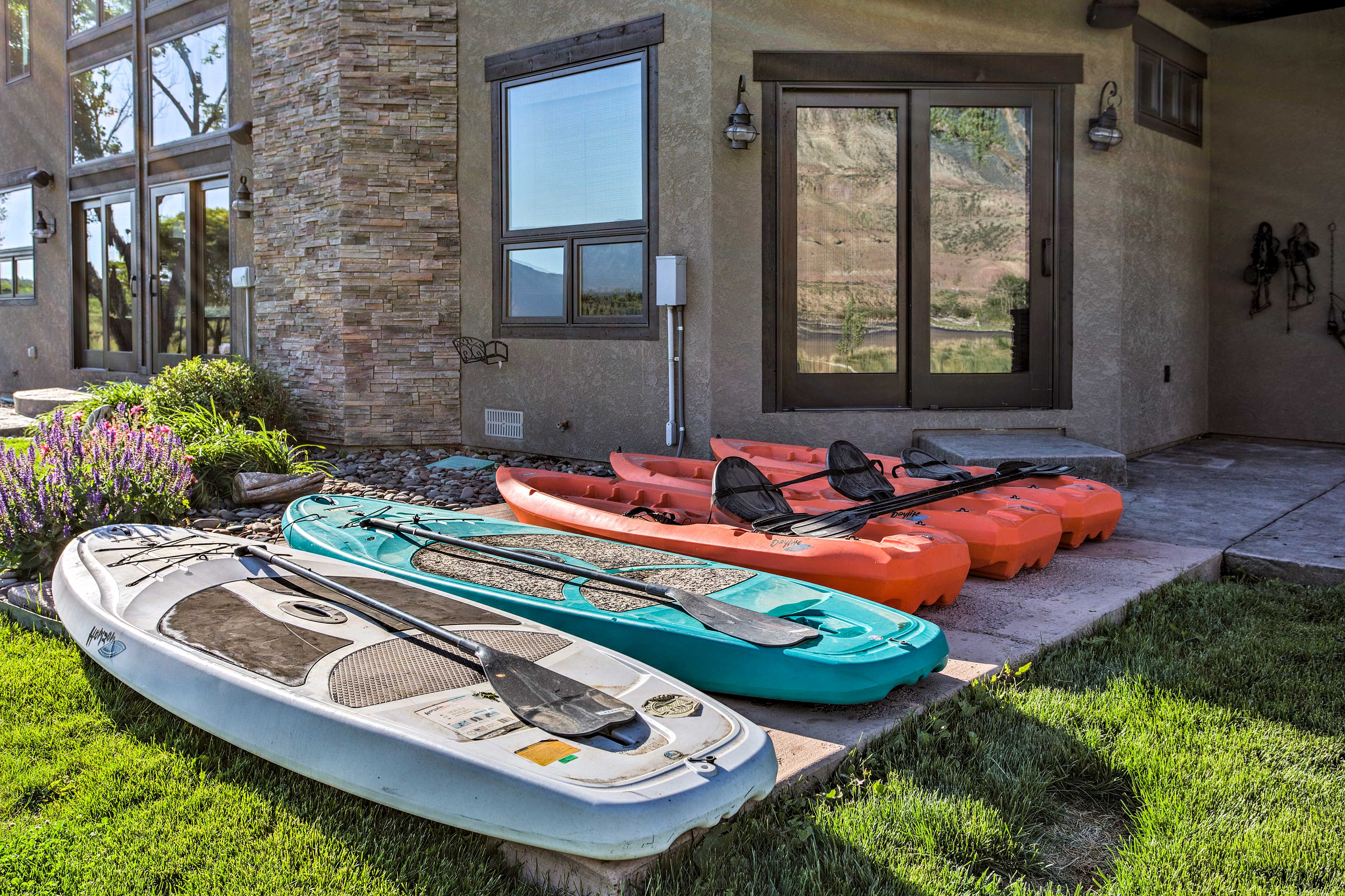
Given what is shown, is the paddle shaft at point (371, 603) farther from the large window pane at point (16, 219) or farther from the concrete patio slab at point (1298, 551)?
the large window pane at point (16, 219)

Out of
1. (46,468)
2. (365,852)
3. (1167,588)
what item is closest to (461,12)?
(46,468)

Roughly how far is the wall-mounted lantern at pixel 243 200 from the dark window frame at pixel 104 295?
2391 millimetres

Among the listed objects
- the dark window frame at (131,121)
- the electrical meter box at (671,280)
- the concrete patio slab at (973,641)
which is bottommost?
the concrete patio slab at (973,641)

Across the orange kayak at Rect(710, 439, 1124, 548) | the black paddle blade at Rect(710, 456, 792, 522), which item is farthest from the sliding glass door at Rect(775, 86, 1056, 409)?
the black paddle blade at Rect(710, 456, 792, 522)

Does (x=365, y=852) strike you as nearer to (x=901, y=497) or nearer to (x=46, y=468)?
(x=901, y=497)

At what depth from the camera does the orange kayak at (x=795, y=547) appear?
11.0 feet

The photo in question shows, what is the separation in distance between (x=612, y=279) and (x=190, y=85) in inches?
227

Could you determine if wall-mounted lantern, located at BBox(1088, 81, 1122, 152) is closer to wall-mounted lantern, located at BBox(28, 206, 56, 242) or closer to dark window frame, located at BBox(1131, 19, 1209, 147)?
dark window frame, located at BBox(1131, 19, 1209, 147)

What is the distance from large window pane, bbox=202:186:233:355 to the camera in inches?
387

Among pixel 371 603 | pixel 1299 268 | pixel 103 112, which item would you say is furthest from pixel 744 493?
pixel 103 112

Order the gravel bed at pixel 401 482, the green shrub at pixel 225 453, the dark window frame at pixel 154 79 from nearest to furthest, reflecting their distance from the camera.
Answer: the gravel bed at pixel 401 482 → the green shrub at pixel 225 453 → the dark window frame at pixel 154 79

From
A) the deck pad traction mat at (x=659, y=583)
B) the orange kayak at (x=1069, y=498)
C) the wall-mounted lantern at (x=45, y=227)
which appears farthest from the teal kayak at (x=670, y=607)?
the wall-mounted lantern at (x=45, y=227)

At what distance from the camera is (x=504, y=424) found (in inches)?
308

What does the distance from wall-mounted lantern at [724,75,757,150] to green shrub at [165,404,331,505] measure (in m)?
3.35
